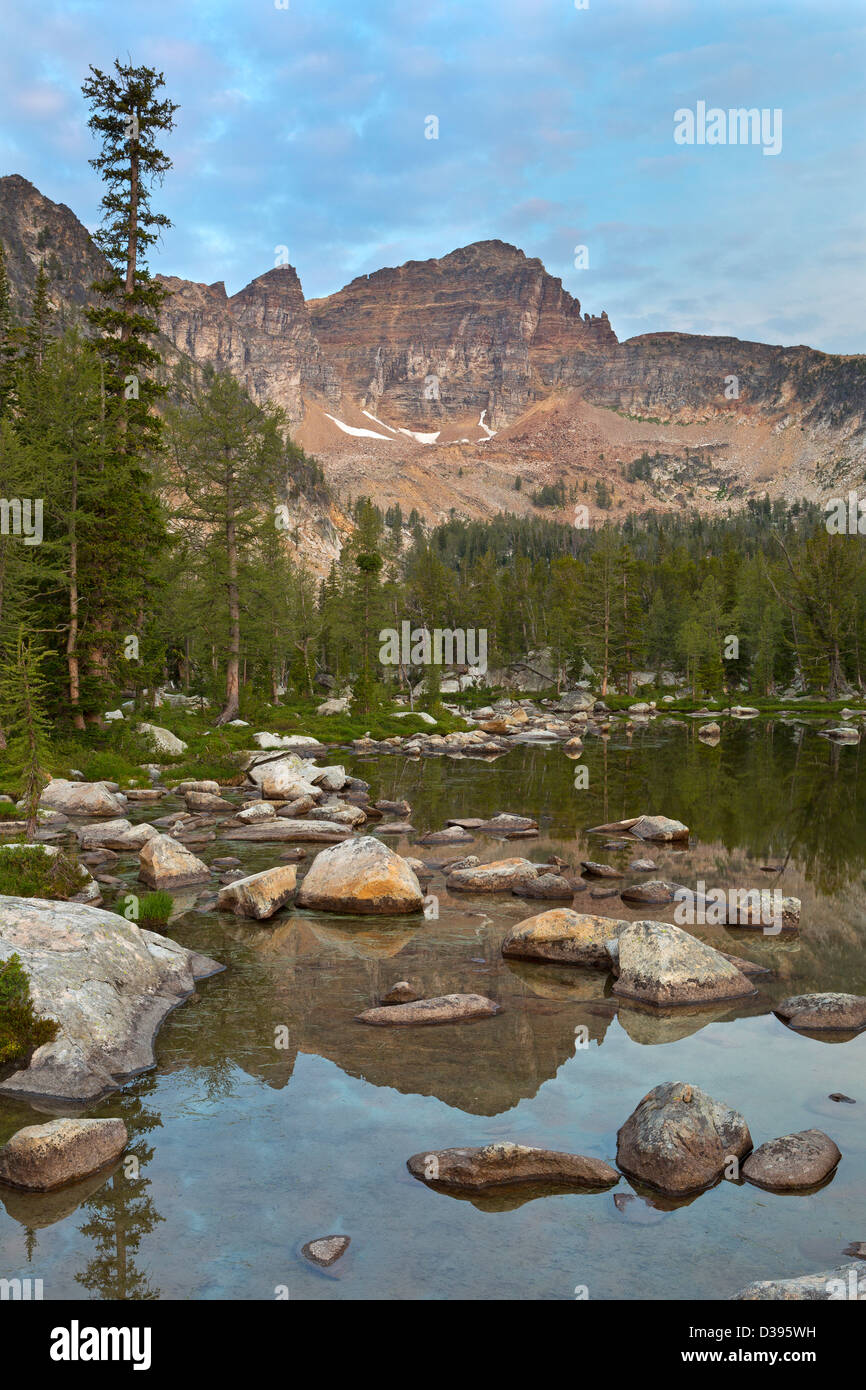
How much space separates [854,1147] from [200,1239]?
18.2ft

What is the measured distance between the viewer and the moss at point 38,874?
43.4 ft

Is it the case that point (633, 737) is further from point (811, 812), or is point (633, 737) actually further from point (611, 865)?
point (611, 865)

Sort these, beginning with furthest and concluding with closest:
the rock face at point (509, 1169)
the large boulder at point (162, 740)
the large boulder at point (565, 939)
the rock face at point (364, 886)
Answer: the large boulder at point (162, 740) < the rock face at point (364, 886) < the large boulder at point (565, 939) < the rock face at point (509, 1169)

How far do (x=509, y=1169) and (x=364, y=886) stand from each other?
26.3ft

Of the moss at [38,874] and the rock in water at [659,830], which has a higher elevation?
the moss at [38,874]

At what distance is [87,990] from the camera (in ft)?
30.6

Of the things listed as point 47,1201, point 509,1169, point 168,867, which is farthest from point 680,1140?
point 168,867

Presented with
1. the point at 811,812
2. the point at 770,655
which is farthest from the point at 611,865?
the point at 770,655

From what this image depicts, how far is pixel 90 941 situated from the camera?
1000 centimetres

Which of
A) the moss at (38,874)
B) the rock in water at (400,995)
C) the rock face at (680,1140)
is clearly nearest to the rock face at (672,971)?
the rock in water at (400,995)

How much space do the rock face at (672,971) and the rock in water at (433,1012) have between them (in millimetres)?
Result: 2029

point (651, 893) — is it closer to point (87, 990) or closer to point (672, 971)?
point (672, 971)

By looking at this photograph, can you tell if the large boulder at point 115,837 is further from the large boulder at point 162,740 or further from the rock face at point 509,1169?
the rock face at point 509,1169

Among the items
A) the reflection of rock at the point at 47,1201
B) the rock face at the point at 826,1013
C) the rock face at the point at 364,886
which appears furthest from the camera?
the rock face at the point at 364,886
